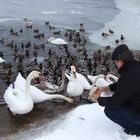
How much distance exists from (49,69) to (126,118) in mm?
7280

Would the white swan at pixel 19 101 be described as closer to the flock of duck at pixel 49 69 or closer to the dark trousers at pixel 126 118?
the flock of duck at pixel 49 69

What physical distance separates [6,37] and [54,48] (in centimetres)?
246

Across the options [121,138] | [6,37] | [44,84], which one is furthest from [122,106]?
[6,37]

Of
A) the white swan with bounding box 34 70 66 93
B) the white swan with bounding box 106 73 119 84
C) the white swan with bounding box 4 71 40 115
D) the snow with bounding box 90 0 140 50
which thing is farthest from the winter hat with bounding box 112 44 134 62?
the snow with bounding box 90 0 140 50

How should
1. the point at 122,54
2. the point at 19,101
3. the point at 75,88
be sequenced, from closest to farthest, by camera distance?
the point at 122,54
the point at 19,101
the point at 75,88

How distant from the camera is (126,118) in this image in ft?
21.3

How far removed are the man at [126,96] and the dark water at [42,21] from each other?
2.55 m

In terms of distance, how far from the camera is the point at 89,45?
61.2 ft

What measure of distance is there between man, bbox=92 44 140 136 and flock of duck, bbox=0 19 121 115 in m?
3.26

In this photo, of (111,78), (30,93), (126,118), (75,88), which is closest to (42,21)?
(111,78)

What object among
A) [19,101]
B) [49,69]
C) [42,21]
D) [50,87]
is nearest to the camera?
[19,101]

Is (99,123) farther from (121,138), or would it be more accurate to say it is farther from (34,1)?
(34,1)

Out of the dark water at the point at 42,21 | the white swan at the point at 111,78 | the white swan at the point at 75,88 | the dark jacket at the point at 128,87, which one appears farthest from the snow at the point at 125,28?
the dark jacket at the point at 128,87

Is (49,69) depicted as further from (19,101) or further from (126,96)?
(126,96)
